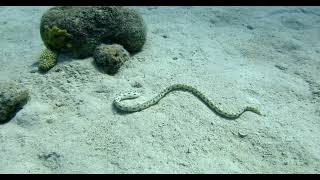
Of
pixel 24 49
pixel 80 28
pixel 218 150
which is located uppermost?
pixel 80 28

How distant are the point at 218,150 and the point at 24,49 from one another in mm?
6751

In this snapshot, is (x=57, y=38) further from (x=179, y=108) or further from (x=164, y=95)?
(x=179, y=108)

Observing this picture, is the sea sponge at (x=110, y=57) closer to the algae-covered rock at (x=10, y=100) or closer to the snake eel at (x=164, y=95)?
the snake eel at (x=164, y=95)

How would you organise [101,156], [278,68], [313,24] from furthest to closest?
[313,24] → [278,68] → [101,156]

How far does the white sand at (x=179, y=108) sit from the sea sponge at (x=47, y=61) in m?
0.19

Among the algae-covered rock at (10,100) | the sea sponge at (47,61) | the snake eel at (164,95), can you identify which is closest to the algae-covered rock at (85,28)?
the sea sponge at (47,61)

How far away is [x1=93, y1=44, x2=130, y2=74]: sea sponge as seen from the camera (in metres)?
8.16

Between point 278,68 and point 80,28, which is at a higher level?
point 80,28

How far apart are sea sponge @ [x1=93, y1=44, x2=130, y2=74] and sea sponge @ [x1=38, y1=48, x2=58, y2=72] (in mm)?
1034

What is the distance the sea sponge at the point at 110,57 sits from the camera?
816 centimetres

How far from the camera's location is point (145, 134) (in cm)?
662

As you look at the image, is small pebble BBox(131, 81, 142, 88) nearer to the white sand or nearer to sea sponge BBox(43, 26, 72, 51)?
the white sand
